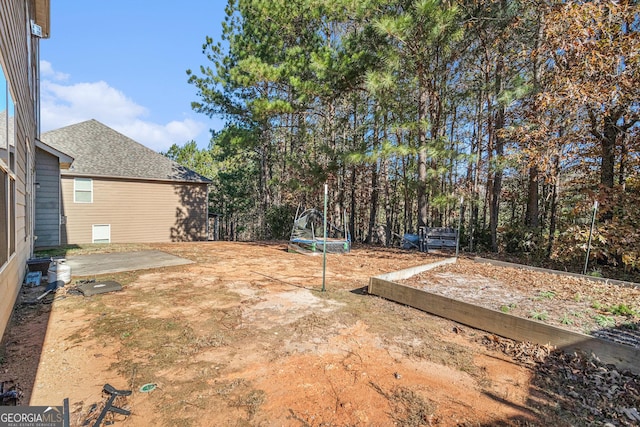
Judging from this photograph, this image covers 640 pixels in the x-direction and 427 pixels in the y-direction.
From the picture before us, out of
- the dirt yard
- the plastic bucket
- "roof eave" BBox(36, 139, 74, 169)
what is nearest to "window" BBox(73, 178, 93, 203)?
"roof eave" BBox(36, 139, 74, 169)

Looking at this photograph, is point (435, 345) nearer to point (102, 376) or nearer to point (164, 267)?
point (102, 376)

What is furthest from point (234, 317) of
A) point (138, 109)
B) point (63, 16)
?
point (138, 109)

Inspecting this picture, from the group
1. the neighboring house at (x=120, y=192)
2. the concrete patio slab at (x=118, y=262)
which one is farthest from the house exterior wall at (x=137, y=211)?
the concrete patio slab at (x=118, y=262)

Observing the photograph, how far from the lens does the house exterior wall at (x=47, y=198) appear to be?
29.9 ft

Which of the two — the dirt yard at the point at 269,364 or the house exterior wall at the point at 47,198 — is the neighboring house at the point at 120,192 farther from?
the dirt yard at the point at 269,364

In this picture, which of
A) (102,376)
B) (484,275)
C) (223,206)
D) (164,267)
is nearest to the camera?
(102,376)

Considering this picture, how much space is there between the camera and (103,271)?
6.45m

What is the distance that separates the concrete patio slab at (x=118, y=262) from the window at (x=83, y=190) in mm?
5504

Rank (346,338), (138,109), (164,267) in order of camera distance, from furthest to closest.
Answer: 1. (138,109)
2. (164,267)
3. (346,338)

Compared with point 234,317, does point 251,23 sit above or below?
above

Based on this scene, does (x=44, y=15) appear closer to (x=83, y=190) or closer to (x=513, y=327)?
(x=83, y=190)

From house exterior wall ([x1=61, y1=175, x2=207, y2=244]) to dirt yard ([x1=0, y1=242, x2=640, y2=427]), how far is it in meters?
9.31

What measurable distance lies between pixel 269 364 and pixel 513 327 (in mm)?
2824

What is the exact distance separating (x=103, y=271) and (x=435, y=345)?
6.55m
